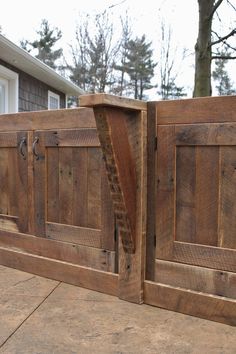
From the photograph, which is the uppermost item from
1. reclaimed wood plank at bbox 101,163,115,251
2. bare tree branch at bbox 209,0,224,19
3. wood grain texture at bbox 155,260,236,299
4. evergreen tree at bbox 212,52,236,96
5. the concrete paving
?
evergreen tree at bbox 212,52,236,96

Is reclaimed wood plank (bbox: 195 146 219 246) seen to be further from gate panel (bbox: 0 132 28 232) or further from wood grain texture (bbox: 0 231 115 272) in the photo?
gate panel (bbox: 0 132 28 232)

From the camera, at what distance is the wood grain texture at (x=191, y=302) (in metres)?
1.87

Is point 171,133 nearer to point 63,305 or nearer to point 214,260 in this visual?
point 214,260

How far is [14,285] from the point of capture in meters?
2.40

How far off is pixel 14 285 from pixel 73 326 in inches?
27.4

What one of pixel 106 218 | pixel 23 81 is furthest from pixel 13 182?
pixel 23 81

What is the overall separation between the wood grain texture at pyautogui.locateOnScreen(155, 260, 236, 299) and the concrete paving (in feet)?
0.49

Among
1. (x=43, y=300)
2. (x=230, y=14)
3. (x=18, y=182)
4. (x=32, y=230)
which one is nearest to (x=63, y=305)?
(x=43, y=300)

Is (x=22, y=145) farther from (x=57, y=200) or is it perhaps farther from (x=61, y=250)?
(x=61, y=250)

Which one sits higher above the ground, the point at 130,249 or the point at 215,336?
the point at 130,249

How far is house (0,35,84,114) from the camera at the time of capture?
6.43 metres

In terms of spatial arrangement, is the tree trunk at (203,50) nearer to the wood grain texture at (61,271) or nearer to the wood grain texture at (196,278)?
the wood grain texture at (61,271)

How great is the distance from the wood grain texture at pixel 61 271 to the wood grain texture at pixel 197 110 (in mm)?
946

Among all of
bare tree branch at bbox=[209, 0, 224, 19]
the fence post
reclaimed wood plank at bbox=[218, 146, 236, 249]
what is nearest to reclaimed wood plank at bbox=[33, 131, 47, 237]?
the fence post
